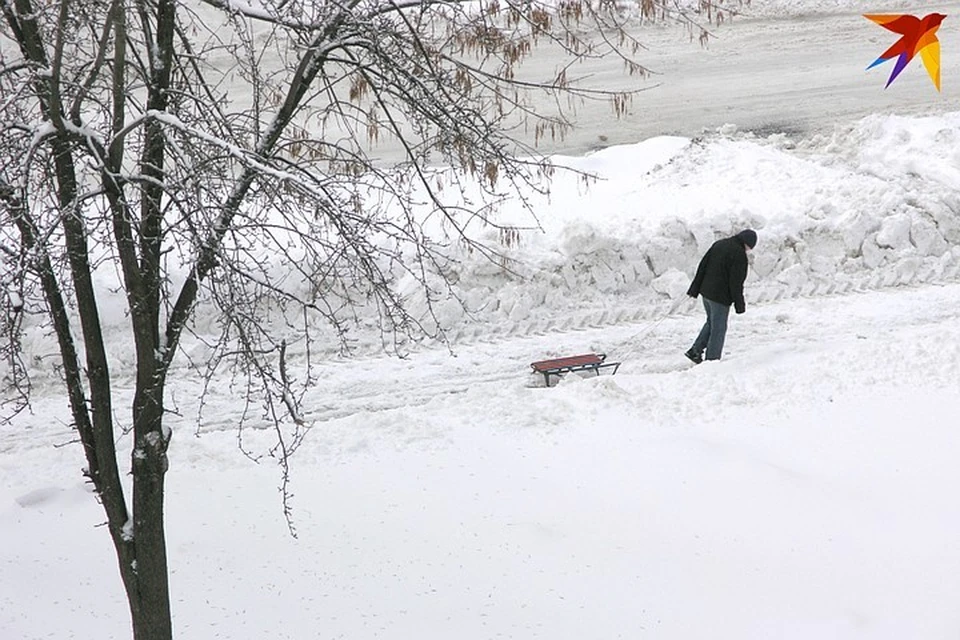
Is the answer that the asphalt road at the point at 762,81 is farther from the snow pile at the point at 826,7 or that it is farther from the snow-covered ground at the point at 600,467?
the snow-covered ground at the point at 600,467

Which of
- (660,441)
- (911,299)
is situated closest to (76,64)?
(660,441)

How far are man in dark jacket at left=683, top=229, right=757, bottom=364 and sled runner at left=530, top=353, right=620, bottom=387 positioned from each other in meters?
0.83

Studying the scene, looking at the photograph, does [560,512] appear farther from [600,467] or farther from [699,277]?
[699,277]

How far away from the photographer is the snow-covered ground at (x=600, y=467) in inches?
244

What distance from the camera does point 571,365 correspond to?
9172 mm

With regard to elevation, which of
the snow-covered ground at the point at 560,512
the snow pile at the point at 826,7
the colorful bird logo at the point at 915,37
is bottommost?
the snow-covered ground at the point at 560,512

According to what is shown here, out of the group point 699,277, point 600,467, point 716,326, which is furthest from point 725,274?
point 600,467

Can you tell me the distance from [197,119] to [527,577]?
10.9ft

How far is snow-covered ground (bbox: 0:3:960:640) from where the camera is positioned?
6188 mm

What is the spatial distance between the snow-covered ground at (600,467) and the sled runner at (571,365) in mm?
192

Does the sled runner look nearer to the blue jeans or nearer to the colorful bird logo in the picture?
the blue jeans

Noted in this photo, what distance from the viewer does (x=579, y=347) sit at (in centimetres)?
1002

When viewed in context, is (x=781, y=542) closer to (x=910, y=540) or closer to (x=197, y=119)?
(x=910, y=540)

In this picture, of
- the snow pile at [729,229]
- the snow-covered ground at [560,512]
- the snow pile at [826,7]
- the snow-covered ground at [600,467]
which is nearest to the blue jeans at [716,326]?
the snow-covered ground at [600,467]
